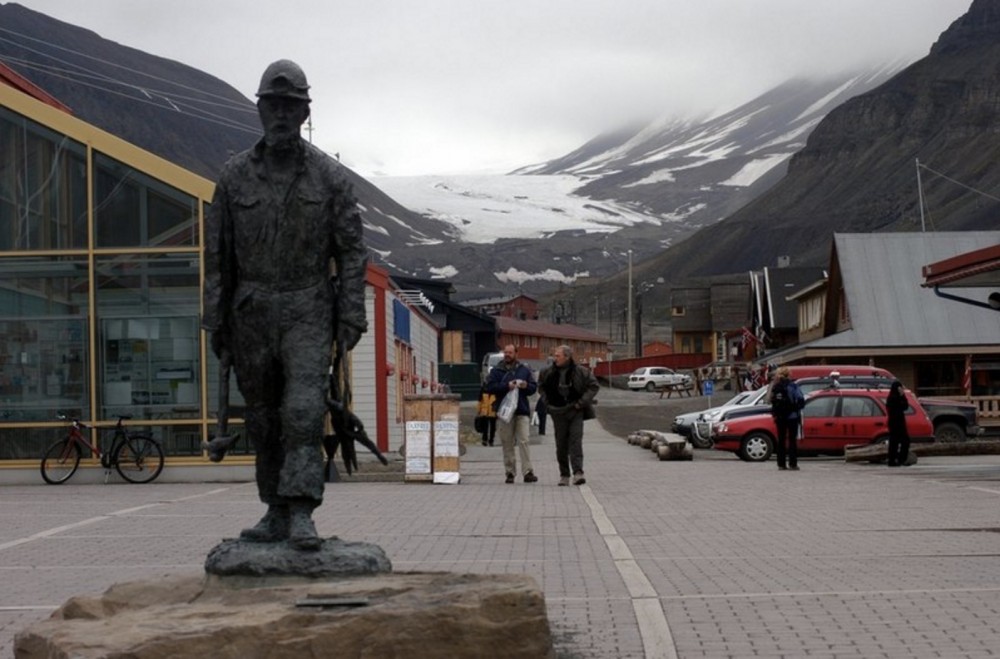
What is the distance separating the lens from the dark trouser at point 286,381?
27.5ft

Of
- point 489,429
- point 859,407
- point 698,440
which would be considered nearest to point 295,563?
point 859,407

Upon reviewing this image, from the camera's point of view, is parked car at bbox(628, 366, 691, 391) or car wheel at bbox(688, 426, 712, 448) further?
parked car at bbox(628, 366, 691, 391)

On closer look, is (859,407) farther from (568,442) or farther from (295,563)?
(295,563)

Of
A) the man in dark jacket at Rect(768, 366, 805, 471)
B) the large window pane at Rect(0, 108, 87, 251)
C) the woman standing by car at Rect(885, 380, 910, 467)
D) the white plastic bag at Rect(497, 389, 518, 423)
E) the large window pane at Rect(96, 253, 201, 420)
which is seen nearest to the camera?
the white plastic bag at Rect(497, 389, 518, 423)

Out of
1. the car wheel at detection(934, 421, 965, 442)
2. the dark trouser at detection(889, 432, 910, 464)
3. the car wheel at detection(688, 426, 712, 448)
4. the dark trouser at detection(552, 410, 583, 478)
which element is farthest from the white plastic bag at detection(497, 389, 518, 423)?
the car wheel at detection(934, 421, 965, 442)

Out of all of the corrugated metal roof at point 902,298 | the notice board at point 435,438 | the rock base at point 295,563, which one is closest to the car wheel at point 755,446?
the notice board at point 435,438

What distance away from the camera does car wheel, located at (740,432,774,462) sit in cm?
3225

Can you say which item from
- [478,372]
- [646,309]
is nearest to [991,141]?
[646,309]

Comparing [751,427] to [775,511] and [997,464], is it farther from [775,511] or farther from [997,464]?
[775,511]

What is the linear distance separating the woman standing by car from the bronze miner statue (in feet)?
66.4

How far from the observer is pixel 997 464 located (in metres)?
27.9

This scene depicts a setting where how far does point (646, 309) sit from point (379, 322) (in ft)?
549

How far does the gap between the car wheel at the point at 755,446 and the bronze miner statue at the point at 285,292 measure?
24.2 m

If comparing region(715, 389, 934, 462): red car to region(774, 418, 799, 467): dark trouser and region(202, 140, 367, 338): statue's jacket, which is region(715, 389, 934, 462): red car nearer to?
region(774, 418, 799, 467): dark trouser
